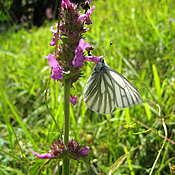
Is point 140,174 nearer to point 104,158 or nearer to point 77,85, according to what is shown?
point 104,158

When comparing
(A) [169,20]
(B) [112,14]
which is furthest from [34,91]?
(B) [112,14]

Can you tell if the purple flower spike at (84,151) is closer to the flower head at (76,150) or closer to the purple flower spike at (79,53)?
the flower head at (76,150)

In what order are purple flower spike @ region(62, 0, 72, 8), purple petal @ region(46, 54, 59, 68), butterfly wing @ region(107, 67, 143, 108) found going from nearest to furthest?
1. purple petal @ region(46, 54, 59, 68)
2. purple flower spike @ region(62, 0, 72, 8)
3. butterfly wing @ region(107, 67, 143, 108)

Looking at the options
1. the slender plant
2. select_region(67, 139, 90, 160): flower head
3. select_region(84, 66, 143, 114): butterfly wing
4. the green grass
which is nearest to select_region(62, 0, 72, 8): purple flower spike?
the slender plant

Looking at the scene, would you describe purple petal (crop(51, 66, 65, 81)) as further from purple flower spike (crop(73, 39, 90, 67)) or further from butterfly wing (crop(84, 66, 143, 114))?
butterfly wing (crop(84, 66, 143, 114))

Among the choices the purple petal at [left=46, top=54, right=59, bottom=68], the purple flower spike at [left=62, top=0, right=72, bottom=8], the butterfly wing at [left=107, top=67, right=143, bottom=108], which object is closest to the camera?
the purple petal at [left=46, top=54, right=59, bottom=68]

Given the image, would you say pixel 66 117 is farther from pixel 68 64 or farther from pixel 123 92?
pixel 123 92

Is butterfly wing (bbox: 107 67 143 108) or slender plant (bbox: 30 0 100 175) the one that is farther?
butterfly wing (bbox: 107 67 143 108)
